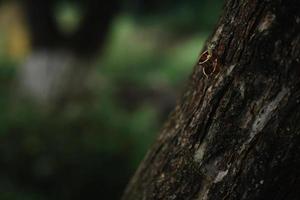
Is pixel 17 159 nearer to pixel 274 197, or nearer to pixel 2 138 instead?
pixel 2 138

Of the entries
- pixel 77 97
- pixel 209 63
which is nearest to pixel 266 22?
pixel 209 63

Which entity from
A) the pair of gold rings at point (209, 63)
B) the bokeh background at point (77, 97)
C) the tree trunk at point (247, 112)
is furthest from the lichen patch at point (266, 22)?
the bokeh background at point (77, 97)

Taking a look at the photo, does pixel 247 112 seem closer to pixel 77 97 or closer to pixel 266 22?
pixel 266 22

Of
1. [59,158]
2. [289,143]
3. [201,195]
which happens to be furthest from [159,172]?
[59,158]

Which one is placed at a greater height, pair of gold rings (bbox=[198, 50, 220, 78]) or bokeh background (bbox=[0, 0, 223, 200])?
bokeh background (bbox=[0, 0, 223, 200])

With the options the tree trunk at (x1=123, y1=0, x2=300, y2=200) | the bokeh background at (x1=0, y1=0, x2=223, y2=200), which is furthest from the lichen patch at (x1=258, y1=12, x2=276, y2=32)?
the bokeh background at (x1=0, y1=0, x2=223, y2=200)

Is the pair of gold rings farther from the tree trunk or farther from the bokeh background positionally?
the bokeh background

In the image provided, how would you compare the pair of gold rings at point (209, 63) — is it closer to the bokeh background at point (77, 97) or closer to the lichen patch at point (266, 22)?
the lichen patch at point (266, 22)
